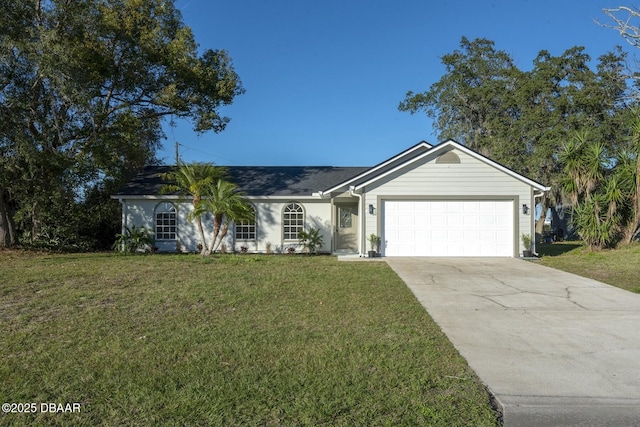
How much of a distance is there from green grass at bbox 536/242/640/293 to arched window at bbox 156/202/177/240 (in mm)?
13905

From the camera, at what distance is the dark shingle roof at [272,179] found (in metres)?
17.7

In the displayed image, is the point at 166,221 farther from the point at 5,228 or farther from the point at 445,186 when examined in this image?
the point at 445,186

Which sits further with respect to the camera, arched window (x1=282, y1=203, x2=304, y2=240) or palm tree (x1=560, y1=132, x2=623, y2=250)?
arched window (x1=282, y1=203, x2=304, y2=240)

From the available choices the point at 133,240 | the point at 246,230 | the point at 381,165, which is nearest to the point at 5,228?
the point at 133,240

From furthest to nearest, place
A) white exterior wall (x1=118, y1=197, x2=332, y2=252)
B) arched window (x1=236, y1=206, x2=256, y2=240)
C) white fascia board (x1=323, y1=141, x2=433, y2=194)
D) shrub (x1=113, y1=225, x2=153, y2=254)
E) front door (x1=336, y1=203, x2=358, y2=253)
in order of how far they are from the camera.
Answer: front door (x1=336, y1=203, x2=358, y2=253), arched window (x1=236, y1=206, x2=256, y2=240), white exterior wall (x1=118, y1=197, x2=332, y2=252), shrub (x1=113, y1=225, x2=153, y2=254), white fascia board (x1=323, y1=141, x2=433, y2=194)

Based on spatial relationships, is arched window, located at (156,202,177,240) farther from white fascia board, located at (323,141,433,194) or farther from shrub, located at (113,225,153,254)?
white fascia board, located at (323,141,433,194)

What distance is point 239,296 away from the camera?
7449 mm

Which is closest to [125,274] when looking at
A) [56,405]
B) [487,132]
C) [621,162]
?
[56,405]

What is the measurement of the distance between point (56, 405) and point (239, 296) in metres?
4.07

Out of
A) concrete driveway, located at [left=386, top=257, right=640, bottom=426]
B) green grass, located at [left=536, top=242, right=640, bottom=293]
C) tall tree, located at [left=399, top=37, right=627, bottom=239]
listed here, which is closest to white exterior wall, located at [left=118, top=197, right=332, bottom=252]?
concrete driveway, located at [left=386, top=257, right=640, bottom=426]

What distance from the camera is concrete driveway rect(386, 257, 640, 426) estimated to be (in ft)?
11.6

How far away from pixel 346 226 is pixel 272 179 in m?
4.21

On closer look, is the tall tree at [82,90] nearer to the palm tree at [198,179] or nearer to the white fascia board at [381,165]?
the palm tree at [198,179]

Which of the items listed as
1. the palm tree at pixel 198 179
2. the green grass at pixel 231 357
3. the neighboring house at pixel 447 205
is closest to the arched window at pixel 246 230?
the palm tree at pixel 198 179
